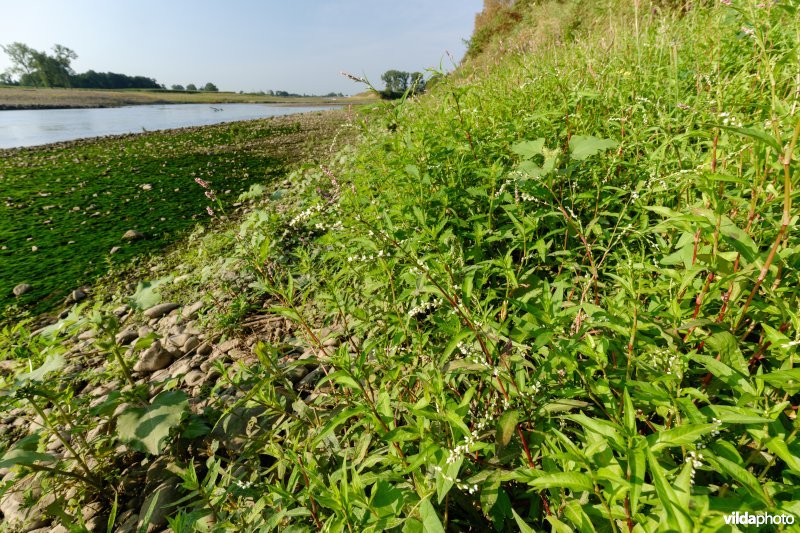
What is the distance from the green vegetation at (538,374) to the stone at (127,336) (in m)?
1.43

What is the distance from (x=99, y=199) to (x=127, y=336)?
6750 mm

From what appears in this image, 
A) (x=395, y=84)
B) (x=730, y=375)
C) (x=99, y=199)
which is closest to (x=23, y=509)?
(x=730, y=375)

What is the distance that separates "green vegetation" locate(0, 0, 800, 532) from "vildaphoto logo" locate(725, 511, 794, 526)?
17mm

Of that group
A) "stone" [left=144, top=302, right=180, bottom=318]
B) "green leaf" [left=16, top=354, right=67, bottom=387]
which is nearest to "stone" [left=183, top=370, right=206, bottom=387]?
"green leaf" [left=16, top=354, right=67, bottom=387]

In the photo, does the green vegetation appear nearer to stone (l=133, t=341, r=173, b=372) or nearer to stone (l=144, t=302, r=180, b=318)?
stone (l=133, t=341, r=173, b=372)

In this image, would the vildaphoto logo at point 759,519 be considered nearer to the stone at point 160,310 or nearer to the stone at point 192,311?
the stone at point 192,311

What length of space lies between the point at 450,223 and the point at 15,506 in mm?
3320

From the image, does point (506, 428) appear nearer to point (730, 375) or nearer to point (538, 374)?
point (538, 374)

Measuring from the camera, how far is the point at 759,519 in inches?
33.4

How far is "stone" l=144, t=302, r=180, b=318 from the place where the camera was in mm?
4410

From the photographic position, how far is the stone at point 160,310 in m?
4.41

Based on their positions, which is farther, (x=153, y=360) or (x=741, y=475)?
(x=153, y=360)

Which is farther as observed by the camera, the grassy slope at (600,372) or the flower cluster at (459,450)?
the flower cluster at (459,450)

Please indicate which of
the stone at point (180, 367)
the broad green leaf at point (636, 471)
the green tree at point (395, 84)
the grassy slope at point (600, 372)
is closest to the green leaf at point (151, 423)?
the grassy slope at point (600, 372)
